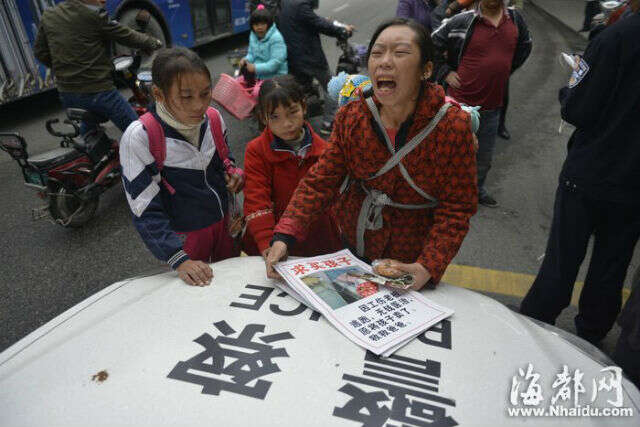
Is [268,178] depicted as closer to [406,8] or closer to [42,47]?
[42,47]

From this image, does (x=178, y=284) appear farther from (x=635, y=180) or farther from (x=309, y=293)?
(x=635, y=180)

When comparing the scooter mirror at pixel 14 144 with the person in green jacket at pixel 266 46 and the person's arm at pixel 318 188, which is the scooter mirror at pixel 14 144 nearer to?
the person in green jacket at pixel 266 46

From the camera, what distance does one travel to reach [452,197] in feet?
4.78

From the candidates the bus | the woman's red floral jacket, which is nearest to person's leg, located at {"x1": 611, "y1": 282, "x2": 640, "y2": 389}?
the woman's red floral jacket

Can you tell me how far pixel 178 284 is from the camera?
1.40 m

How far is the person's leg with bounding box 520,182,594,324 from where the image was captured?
1998mm

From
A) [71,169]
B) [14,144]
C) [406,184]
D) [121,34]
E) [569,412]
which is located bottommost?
[71,169]

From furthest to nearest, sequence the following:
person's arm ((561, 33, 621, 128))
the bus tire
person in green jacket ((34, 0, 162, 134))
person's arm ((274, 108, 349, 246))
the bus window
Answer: the bus window
the bus tire
person in green jacket ((34, 0, 162, 134))
person's arm ((561, 33, 621, 128))
person's arm ((274, 108, 349, 246))

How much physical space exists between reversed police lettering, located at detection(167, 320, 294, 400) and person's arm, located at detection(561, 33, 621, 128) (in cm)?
161

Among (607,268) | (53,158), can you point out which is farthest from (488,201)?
(53,158)

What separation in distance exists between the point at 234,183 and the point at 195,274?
0.64 m

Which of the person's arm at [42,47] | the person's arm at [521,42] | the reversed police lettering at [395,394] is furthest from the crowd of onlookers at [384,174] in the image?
the person's arm at [42,47]

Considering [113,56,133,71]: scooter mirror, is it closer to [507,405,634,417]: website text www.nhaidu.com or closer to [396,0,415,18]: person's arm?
[396,0,415,18]: person's arm

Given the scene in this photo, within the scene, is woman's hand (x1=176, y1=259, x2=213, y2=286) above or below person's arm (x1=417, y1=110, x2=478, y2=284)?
below
